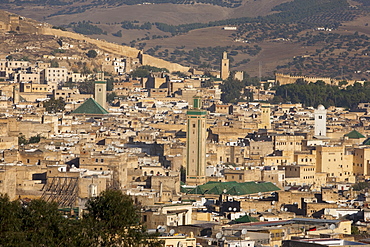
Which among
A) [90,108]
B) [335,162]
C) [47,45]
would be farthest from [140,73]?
[335,162]

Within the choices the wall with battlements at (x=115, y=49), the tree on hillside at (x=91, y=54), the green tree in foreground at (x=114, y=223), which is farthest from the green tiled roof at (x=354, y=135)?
the wall with battlements at (x=115, y=49)

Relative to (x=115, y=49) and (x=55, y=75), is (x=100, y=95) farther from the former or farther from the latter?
(x=115, y=49)

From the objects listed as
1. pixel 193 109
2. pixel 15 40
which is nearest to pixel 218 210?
pixel 193 109

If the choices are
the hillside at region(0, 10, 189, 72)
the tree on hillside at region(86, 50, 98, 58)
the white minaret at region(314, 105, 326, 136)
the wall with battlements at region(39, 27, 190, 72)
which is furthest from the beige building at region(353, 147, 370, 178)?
the wall with battlements at region(39, 27, 190, 72)

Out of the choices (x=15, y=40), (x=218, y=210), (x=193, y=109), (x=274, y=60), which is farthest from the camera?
(x=274, y=60)

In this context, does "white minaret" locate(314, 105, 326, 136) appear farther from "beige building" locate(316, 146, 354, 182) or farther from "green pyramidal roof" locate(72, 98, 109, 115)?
"green pyramidal roof" locate(72, 98, 109, 115)

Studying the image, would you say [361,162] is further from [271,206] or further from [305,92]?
[305,92]
